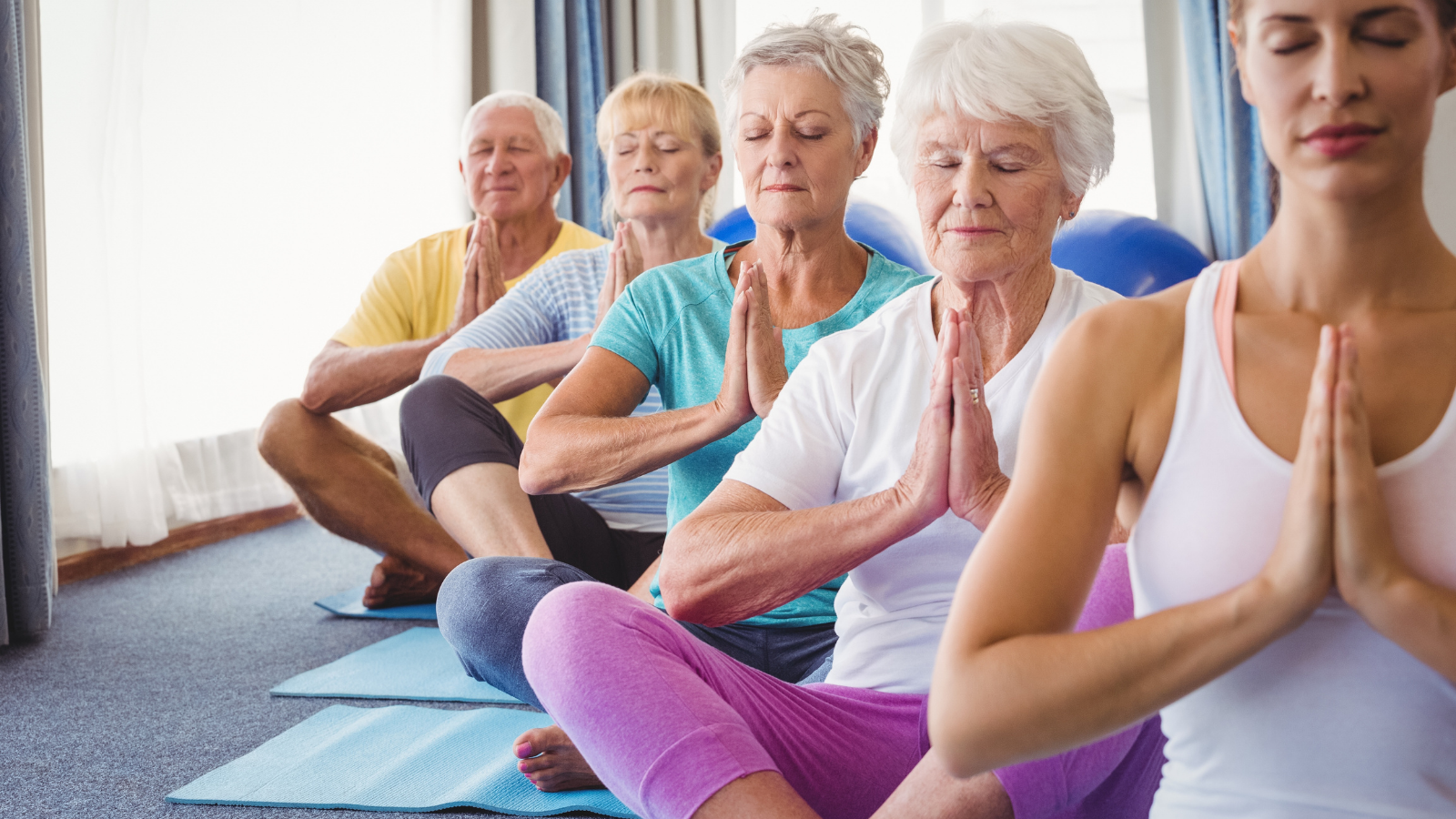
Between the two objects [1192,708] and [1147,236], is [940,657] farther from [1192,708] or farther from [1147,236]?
[1147,236]

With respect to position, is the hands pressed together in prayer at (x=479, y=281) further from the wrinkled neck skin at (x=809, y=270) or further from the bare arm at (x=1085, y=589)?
the bare arm at (x=1085, y=589)

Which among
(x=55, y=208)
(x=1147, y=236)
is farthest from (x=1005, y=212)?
(x=55, y=208)

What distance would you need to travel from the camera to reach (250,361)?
12.1 ft

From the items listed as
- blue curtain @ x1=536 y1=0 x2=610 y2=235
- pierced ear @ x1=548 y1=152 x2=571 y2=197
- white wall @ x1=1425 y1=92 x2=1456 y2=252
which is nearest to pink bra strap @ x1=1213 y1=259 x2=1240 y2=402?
pierced ear @ x1=548 y1=152 x2=571 y2=197

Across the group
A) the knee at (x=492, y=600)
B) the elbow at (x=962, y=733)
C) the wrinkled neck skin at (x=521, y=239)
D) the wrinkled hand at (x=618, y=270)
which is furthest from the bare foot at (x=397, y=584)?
the elbow at (x=962, y=733)

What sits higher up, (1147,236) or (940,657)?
(1147,236)

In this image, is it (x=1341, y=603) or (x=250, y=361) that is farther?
(x=250, y=361)

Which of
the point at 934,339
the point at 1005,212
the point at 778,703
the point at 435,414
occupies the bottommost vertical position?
the point at 778,703

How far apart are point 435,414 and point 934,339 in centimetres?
121

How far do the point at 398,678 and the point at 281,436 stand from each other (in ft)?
2.62

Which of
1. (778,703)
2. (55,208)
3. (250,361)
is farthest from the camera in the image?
(250,361)

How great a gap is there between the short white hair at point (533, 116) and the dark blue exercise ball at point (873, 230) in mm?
A: 494

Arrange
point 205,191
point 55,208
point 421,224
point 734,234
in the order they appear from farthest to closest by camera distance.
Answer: point 421,224 → point 205,191 → point 734,234 → point 55,208

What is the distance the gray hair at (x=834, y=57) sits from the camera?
1604mm
